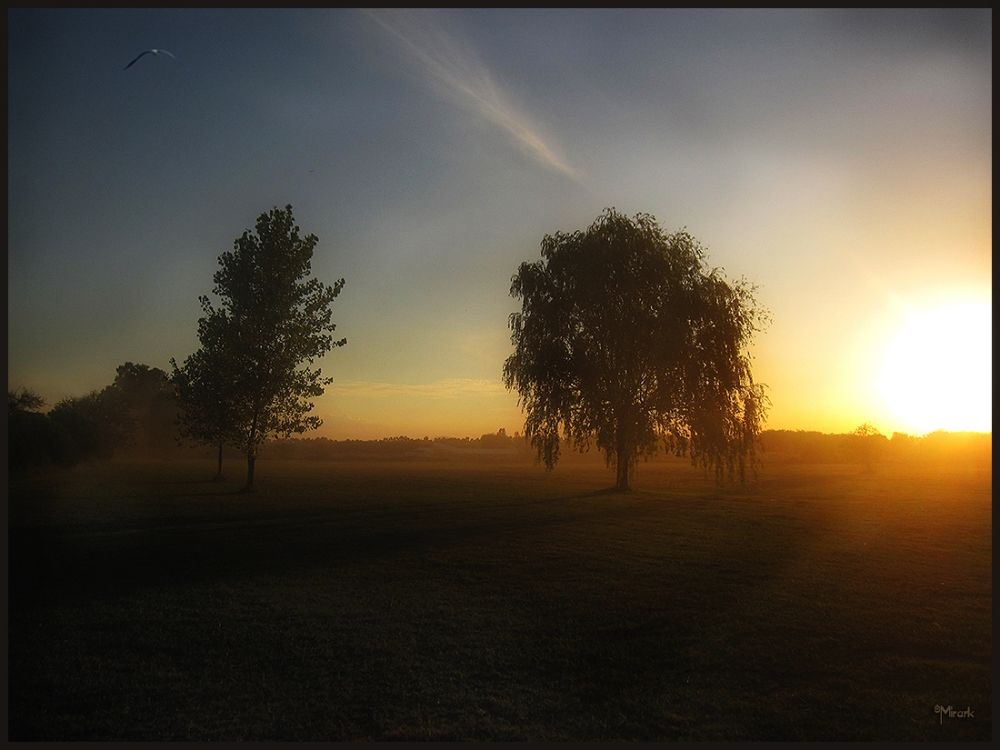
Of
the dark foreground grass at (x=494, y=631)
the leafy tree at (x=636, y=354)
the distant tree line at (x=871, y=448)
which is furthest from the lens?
the distant tree line at (x=871, y=448)

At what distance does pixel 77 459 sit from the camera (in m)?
34.5

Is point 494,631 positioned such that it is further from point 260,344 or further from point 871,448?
point 871,448

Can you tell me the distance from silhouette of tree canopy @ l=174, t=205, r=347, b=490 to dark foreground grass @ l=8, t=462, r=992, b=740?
444 inches

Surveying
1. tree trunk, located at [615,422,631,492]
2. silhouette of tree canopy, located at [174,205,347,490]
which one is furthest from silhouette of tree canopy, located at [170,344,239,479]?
tree trunk, located at [615,422,631,492]

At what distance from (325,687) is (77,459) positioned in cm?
3576

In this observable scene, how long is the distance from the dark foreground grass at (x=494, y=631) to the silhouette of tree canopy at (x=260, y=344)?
11286mm

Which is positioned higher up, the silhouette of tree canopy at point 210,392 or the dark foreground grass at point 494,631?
the silhouette of tree canopy at point 210,392

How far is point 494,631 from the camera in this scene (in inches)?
340

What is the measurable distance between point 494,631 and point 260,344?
24234 millimetres

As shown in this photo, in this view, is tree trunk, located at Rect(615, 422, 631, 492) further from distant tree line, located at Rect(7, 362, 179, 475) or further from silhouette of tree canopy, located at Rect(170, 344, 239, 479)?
distant tree line, located at Rect(7, 362, 179, 475)

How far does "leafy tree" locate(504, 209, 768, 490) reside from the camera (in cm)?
2620

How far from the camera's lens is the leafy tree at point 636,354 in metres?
26.2

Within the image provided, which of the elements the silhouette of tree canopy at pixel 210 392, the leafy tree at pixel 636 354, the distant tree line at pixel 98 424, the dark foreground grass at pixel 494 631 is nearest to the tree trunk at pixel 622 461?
the leafy tree at pixel 636 354

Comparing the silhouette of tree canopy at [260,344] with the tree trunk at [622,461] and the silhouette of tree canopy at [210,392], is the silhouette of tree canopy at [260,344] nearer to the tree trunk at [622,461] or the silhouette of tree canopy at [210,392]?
the silhouette of tree canopy at [210,392]
